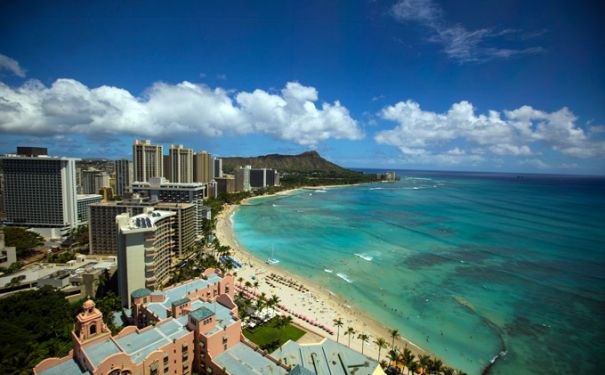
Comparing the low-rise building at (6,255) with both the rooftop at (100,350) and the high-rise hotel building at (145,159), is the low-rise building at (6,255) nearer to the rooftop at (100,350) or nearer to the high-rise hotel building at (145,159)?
the rooftop at (100,350)

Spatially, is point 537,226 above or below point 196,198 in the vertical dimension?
below

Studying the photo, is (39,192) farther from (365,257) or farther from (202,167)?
(365,257)

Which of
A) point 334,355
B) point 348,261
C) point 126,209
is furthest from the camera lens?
point 348,261

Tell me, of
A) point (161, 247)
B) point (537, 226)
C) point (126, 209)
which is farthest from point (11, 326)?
point (537, 226)

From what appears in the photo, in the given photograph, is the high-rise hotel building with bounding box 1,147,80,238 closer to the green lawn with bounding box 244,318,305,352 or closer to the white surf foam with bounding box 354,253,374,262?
the green lawn with bounding box 244,318,305,352

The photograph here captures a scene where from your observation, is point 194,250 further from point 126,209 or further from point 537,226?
point 537,226

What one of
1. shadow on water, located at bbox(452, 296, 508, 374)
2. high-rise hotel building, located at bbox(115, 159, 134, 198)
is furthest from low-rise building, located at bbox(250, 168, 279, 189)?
shadow on water, located at bbox(452, 296, 508, 374)
